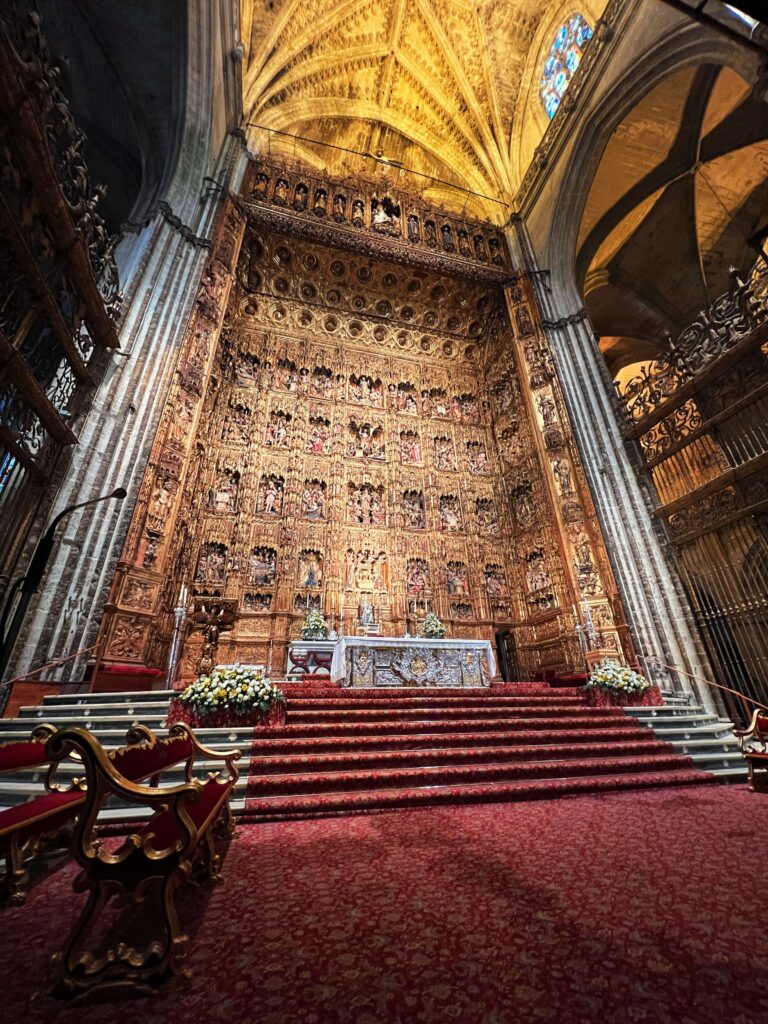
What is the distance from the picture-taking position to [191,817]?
2.45 metres

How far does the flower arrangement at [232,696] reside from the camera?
5535 mm

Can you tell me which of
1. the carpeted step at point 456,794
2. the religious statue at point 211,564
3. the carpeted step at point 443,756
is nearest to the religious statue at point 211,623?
the religious statue at point 211,564

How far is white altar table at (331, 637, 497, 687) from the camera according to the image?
8133 millimetres

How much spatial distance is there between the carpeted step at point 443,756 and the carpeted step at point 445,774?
119 millimetres

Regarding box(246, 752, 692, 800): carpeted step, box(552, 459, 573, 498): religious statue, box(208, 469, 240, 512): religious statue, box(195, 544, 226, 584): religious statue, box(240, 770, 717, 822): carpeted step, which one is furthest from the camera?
box(208, 469, 240, 512): religious statue

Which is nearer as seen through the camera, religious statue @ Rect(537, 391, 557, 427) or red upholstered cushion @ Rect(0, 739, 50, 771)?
red upholstered cushion @ Rect(0, 739, 50, 771)

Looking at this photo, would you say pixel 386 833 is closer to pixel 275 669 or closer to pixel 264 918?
pixel 264 918

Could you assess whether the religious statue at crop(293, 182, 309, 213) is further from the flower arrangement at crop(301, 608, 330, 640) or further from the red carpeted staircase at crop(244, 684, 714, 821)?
the red carpeted staircase at crop(244, 684, 714, 821)

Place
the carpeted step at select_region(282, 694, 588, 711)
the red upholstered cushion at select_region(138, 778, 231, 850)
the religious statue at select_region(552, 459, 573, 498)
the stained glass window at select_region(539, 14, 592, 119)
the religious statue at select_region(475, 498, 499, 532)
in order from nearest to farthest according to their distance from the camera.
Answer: the red upholstered cushion at select_region(138, 778, 231, 850)
the carpeted step at select_region(282, 694, 588, 711)
the religious statue at select_region(552, 459, 573, 498)
the religious statue at select_region(475, 498, 499, 532)
the stained glass window at select_region(539, 14, 592, 119)

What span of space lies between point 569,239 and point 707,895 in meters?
18.9

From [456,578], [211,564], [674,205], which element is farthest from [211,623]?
[674,205]

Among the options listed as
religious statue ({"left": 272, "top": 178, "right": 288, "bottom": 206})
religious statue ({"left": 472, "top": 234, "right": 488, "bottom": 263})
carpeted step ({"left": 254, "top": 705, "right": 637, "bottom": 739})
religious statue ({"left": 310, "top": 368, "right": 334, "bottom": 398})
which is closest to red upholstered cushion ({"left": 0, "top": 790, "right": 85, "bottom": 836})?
carpeted step ({"left": 254, "top": 705, "right": 637, "bottom": 739})

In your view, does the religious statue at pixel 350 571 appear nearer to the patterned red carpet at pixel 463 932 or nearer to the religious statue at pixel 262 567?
the religious statue at pixel 262 567

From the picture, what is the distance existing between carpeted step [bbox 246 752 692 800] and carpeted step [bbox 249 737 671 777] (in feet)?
0.39
